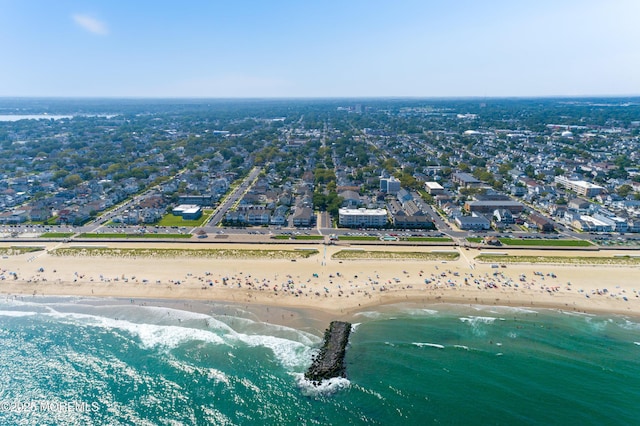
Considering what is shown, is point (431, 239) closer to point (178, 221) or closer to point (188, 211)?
point (188, 211)

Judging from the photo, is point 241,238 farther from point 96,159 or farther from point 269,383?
point 96,159

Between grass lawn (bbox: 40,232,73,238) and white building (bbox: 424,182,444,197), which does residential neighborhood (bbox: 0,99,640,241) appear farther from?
grass lawn (bbox: 40,232,73,238)

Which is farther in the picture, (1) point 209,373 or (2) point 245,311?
(2) point 245,311

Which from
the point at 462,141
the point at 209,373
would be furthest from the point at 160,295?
the point at 462,141

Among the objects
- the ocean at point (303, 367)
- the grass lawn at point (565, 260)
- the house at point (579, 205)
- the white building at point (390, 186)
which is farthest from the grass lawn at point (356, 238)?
the house at point (579, 205)

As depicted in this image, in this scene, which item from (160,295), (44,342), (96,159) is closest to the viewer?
(44,342)

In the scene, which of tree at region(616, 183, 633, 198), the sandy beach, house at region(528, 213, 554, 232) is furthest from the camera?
tree at region(616, 183, 633, 198)

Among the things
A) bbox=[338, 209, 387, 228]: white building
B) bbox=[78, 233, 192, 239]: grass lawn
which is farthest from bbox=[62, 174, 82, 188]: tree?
bbox=[338, 209, 387, 228]: white building
